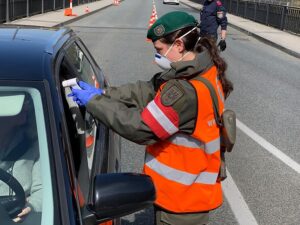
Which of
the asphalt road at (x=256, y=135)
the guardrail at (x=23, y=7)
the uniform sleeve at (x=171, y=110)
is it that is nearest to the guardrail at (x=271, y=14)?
the asphalt road at (x=256, y=135)

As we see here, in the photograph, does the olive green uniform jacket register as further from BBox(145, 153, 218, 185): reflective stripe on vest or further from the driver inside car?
the driver inside car

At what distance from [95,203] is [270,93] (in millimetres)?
8644

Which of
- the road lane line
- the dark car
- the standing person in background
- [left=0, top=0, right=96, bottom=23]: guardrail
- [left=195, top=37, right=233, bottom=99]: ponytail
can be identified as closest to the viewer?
the dark car

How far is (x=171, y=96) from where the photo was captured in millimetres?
2359

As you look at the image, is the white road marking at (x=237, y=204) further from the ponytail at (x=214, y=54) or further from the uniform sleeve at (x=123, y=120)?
the uniform sleeve at (x=123, y=120)

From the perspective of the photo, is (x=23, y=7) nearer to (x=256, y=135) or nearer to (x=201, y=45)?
(x=256, y=135)

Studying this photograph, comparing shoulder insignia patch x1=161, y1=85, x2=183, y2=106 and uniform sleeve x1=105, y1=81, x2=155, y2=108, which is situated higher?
shoulder insignia patch x1=161, y1=85, x2=183, y2=106

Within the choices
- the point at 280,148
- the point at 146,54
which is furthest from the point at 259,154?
the point at 146,54

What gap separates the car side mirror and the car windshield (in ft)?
0.60

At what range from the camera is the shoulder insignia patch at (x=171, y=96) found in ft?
7.71

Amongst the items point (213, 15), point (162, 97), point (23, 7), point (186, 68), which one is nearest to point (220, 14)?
point (213, 15)

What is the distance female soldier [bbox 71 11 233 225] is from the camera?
2.39 m

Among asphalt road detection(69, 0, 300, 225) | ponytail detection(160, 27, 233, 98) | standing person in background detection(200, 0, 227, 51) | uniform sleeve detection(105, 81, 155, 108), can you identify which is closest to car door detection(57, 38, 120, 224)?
uniform sleeve detection(105, 81, 155, 108)

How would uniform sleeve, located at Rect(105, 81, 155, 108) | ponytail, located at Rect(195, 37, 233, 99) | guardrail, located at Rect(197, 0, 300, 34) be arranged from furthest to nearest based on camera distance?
guardrail, located at Rect(197, 0, 300, 34) < uniform sleeve, located at Rect(105, 81, 155, 108) < ponytail, located at Rect(195, 37, 233, 99)
